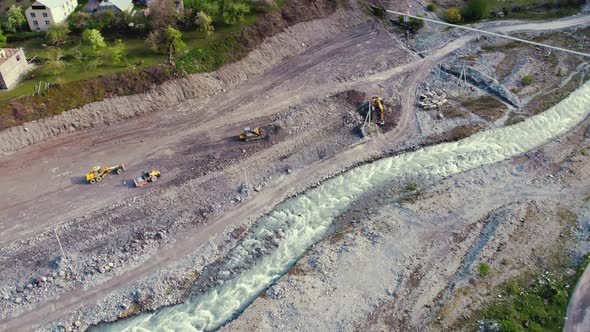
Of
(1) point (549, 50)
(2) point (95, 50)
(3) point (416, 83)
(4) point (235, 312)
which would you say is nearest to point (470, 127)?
(3) point (416, 83)

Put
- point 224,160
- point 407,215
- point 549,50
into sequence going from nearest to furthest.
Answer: point 407,215, point 224,160, point 549,50

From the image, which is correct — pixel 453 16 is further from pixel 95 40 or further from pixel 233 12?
pixel 95 40

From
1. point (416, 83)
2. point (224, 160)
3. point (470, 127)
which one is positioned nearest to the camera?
point (224, 160)

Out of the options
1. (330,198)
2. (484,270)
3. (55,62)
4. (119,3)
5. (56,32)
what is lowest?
(484,270)

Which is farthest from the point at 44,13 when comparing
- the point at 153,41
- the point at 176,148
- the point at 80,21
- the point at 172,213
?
the point at 172,213

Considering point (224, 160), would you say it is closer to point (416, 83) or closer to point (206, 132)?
point (206, 132)

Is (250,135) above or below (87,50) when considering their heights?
below

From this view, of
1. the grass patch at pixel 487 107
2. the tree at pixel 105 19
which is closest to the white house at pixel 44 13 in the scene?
the tree at pixel 105 19
